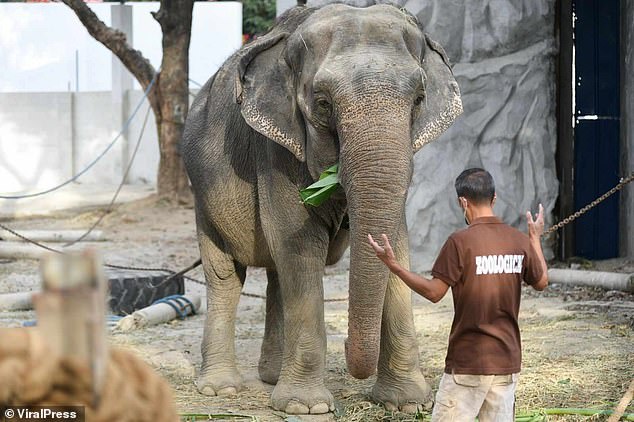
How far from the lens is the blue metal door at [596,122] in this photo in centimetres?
1087

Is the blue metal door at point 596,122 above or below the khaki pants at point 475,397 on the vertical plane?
above

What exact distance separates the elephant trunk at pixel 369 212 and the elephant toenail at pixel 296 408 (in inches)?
31.1

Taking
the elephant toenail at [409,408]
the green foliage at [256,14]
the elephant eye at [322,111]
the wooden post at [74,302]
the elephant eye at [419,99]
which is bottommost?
the elephant toenail at [409,408]

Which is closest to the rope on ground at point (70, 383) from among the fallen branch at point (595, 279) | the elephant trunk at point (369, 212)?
the elephant trunk at point (369, 212)

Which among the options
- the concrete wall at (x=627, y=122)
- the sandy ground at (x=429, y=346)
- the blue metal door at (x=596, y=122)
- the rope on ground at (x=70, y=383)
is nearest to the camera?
the rope on ground at (x=70, y=383)

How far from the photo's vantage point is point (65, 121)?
21.8 m

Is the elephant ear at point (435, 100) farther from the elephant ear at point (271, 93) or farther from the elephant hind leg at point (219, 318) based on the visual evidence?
the elephant hind leg at point (219, 318)

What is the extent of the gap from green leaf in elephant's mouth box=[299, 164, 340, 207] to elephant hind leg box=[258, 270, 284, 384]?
1.43 meters

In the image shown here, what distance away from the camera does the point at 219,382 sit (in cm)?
632

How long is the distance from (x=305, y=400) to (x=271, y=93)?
1.51 meters

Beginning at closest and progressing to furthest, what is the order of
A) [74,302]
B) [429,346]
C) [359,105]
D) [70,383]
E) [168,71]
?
[74,302] → [70,383] → [359,105] → [429,346] → [168,71]

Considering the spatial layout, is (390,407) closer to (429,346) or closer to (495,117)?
(429,346)

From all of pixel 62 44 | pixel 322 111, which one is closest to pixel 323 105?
pixel 322 111

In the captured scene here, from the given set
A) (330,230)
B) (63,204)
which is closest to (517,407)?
(330,230)
